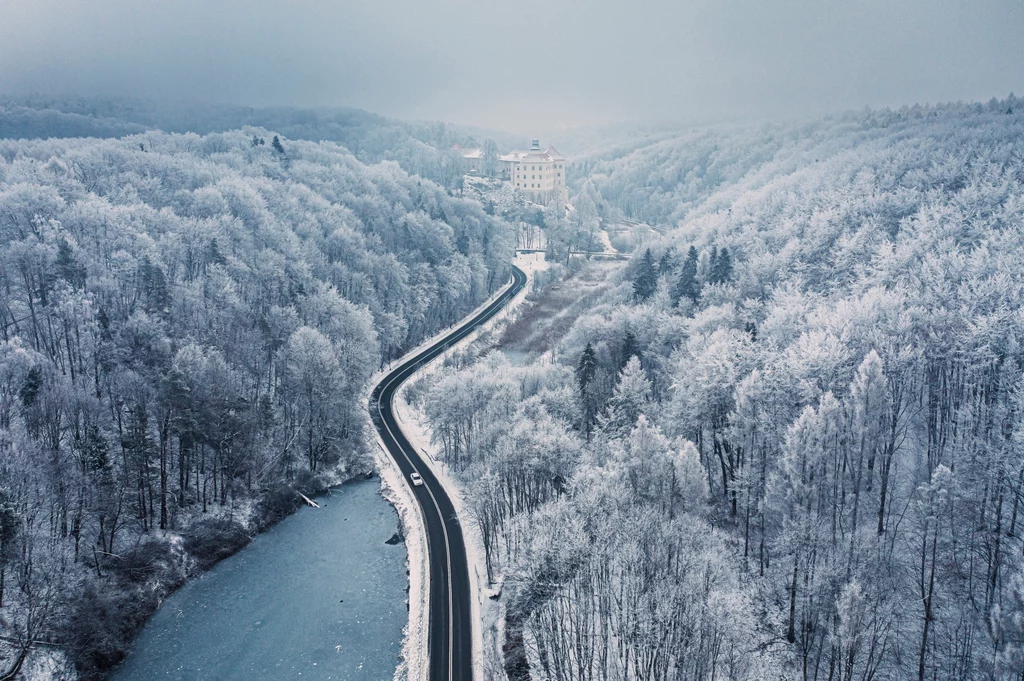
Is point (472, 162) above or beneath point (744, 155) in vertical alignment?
beneath

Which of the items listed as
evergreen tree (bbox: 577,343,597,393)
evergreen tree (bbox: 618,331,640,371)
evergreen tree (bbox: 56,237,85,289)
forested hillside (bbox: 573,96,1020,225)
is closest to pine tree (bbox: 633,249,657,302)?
evergreen tree (bbox: 618,331,640,371)

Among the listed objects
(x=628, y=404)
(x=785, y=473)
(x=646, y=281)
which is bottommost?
(x=785, y=473)

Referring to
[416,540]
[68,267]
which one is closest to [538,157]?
[68,267]

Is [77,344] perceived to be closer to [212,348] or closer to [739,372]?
[212,348]

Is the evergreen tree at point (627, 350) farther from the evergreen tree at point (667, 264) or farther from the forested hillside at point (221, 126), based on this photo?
the forested hillside at point (221, 126)

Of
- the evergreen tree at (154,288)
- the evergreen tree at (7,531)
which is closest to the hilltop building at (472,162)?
the evergreen tree at (154,288)

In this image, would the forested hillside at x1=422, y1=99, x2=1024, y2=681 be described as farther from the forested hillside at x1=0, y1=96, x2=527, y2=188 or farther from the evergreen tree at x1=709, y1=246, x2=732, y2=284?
the forested hillside at x1=0, y1=96, x2=527, y2=188

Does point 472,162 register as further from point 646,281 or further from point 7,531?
point 7,531
